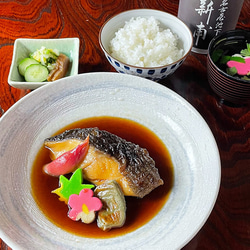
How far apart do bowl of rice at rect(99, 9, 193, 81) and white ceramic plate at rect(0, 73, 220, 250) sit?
0.14 meters

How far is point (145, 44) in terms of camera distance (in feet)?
7.17

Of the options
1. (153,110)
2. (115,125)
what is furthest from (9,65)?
(153,110)

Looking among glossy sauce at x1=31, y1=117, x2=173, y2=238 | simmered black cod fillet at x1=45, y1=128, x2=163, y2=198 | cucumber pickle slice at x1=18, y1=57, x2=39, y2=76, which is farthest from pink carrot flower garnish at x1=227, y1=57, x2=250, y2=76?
cucumber pickle slice at x1=18, y1=57, x2=39, y2=76

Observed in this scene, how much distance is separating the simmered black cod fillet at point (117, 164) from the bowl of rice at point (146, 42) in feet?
1.76

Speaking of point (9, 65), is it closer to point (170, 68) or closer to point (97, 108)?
point (97, 108)

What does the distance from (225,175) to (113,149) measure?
26.8 inches

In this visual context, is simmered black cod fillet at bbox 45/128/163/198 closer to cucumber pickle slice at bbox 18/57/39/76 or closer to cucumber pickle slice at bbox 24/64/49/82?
cucumber pickle slice at bbox 24/64/49/82

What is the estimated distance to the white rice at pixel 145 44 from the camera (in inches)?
84.5

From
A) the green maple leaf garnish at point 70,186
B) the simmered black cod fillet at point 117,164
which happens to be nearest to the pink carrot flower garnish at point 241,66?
the simmered black cod fillet at point 117,164

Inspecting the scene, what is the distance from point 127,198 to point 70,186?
0.32 meters

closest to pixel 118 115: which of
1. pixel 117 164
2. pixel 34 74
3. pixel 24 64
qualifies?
pixel 117 164

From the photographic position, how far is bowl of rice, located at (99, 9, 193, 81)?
2.09m

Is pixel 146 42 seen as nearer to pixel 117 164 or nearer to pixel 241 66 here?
pixel 241 66

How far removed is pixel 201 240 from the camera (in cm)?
163
